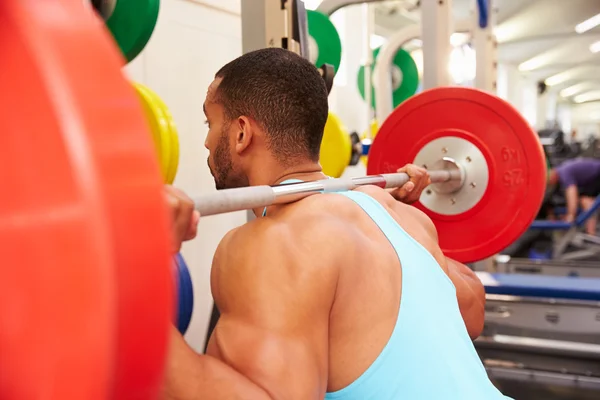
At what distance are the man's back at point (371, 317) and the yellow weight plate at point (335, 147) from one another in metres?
1.74

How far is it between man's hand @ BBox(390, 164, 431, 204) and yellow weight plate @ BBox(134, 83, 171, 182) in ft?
2.13

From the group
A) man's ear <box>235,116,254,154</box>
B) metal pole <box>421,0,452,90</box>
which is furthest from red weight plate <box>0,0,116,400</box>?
metal pole <box>421,0,452,90</box>

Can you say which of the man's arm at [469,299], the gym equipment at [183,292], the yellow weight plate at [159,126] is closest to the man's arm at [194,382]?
the man's arm at [469,299]

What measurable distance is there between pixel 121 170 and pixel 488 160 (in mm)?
1696

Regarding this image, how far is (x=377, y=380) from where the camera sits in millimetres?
928

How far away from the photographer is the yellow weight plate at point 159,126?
64.6 inches

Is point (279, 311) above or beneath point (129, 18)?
beneath

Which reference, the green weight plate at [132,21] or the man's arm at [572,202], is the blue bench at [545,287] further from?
the man's arm at [572,202]

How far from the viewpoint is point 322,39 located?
243 cm

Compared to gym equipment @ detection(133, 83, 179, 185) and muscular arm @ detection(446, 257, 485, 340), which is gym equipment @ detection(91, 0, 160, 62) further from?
muscular arm @ detection(446, 257, 485, 340)

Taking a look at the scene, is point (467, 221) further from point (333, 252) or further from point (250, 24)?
point (333, 252)

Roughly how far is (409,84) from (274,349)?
3.00m

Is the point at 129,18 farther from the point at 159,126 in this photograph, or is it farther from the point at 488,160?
the point at 488,160

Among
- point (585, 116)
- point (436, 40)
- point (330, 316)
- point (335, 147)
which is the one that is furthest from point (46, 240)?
point (585, 116)
